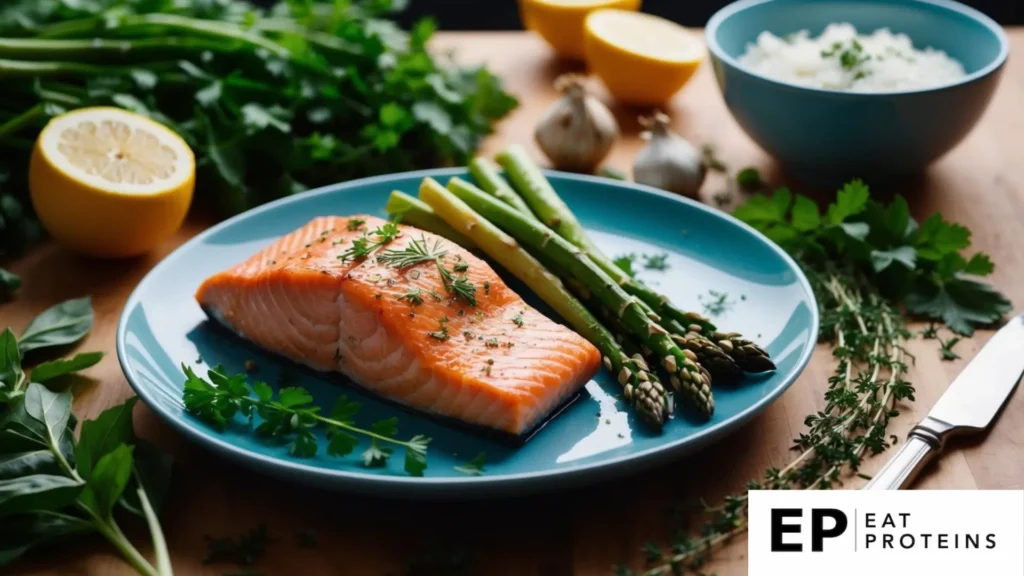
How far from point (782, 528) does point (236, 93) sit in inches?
87.2

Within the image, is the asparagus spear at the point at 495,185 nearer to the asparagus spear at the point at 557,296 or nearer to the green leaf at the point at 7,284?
the asparagus spear at the point at 557,296

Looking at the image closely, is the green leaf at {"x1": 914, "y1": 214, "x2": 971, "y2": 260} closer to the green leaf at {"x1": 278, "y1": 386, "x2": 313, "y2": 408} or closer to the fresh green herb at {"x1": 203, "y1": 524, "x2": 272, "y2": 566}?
the green leaf at {"x1": 278, "y1": 386, "x2": 313, "y2": 408}

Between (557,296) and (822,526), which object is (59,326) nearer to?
(557,296)

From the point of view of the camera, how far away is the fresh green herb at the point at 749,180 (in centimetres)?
343

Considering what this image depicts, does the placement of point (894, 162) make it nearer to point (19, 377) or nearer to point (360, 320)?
point (360, 320)

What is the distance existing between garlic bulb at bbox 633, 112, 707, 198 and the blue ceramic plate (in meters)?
0.26

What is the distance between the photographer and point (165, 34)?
345cm

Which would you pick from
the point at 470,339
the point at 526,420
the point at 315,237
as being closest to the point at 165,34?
the point at 315,237

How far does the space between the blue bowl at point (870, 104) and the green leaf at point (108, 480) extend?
2153mm

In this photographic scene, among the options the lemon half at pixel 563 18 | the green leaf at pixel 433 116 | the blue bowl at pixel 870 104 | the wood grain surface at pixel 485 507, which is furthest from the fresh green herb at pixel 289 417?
the lemon half at pixel 563 18

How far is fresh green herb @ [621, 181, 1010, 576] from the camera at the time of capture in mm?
2164

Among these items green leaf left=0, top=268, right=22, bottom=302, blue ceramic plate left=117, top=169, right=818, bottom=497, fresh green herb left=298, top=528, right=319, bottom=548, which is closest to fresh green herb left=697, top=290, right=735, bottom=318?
blue ceramic plate left=117, top=169, right=818, bottom=497

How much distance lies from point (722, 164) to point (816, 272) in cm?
86

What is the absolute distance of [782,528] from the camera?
1.96m
